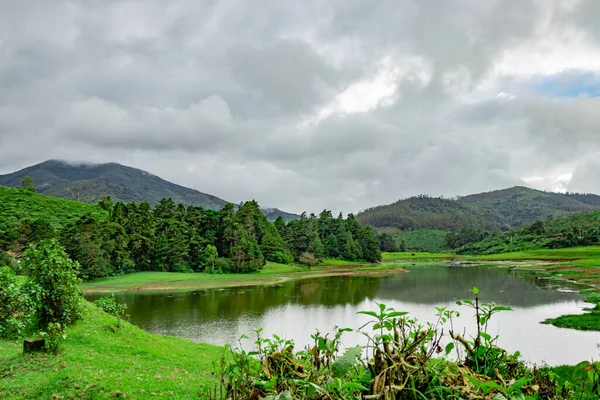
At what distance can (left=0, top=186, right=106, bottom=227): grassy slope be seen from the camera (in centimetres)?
6781

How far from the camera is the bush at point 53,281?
11.7 metres

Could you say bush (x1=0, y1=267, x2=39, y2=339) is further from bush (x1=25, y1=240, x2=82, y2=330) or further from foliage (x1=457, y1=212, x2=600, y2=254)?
foliage (x1=457, y1=212, x2=600, y2=254)

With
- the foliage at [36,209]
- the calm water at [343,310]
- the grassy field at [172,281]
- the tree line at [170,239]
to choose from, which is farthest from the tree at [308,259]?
the foliage at [36,209]

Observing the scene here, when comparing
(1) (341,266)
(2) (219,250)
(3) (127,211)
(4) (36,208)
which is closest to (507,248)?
(1) (341,266)

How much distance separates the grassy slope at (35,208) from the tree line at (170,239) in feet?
18.2

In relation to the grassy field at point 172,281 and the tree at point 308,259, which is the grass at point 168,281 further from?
the tree at point 308,259

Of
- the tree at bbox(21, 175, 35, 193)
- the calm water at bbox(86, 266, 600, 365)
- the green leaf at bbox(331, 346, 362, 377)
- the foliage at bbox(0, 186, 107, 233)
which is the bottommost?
the calm water at bbox(86, 266, 600, 365)

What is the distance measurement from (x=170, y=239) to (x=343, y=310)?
138 feet

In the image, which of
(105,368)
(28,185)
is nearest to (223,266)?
(105,368)

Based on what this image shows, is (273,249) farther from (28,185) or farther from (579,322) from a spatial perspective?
(28,185)

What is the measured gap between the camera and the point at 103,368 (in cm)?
1024

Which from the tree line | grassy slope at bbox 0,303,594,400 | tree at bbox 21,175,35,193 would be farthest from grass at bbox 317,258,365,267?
grassy slope at bbox 0,303,594,400

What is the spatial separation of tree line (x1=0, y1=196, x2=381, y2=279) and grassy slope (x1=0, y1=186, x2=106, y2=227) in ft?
18.2

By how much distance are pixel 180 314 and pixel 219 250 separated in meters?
42.9
